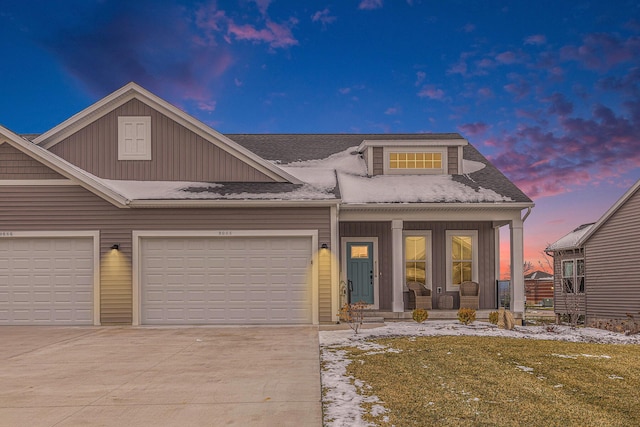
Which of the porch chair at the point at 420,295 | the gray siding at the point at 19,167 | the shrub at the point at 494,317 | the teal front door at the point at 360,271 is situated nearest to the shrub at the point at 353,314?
the teal front door at the point at 360,271

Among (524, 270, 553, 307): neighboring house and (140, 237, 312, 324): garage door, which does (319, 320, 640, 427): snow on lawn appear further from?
(524, 270, 553, 307): neighboring house

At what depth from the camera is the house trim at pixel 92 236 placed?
1263cm

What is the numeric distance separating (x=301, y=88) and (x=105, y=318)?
1782 centimetres

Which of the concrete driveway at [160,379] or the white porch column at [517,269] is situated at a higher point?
the white porch column at [517,269]

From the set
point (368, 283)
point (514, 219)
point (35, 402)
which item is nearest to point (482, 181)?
point (514, 219)

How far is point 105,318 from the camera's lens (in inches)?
499

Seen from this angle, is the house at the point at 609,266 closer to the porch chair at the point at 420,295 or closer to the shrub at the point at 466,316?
the shrub at the point at 466,316

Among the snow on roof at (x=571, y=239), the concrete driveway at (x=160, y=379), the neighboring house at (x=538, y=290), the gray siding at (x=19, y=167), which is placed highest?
the gray siding at (x=19, y=167)

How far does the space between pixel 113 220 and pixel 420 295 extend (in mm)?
8824

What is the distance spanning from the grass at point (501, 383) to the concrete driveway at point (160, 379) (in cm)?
96

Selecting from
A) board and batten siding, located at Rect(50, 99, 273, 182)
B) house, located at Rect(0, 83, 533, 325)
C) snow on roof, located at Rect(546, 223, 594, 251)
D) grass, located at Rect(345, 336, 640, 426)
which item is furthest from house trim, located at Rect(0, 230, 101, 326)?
Answer: snow on roof, located at Rect(546, 223, 594, 251)

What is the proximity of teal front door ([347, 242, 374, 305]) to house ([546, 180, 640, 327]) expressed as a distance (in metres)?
5.90

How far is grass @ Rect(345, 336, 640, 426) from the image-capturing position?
4.96m

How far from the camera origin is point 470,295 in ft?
49.1
